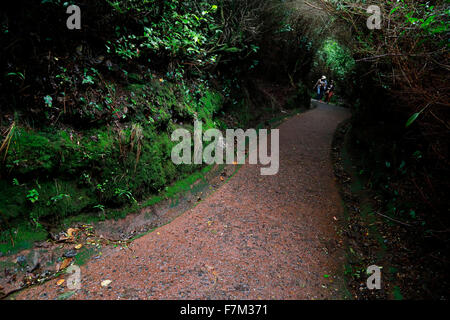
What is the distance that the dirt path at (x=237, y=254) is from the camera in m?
2.84

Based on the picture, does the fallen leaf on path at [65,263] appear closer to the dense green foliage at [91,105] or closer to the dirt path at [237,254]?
the dirt path at [237,254]

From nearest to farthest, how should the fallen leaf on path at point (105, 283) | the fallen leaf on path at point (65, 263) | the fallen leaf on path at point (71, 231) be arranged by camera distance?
the fallen leaf on path at point (105, 283) → the fallen leaf on path at point (65, 263) → the fallen leaf on path at point (71, 231)

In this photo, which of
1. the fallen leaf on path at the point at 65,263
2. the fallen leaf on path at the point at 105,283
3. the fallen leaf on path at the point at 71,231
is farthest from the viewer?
the fallen leaf on path at the point at 71,231

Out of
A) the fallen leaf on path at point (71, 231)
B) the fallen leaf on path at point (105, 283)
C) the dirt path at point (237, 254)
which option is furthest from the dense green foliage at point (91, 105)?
the fallen leaf on path at point (105, 283)

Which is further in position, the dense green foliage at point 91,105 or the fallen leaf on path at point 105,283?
the dense green foliage at point 91,105

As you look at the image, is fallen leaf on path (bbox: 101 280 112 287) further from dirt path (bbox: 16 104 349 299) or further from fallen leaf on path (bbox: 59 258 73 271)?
fallen leaf on path (bbox: 59 258 73 271)

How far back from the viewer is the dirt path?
9.32 ft

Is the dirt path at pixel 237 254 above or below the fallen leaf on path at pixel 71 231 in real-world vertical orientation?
below

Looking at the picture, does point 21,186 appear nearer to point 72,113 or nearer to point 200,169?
point 72,113

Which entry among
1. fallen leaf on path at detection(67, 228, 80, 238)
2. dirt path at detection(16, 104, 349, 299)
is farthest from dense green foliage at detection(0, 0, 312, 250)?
dirt path at detection(16, 104, 349, 299)

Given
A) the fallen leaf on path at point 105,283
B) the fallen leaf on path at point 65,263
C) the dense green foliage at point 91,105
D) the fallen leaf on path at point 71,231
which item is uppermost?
the dense green foliage at point 91,105

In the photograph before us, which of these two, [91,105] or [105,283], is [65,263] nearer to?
[105,283]

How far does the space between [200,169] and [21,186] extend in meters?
3.39
